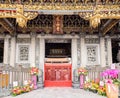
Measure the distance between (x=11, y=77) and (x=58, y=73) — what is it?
252 cm

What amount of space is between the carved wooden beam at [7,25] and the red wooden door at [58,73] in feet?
8.40

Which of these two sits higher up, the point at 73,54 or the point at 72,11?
the point at 72,11

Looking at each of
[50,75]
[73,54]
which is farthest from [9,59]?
[73,54]

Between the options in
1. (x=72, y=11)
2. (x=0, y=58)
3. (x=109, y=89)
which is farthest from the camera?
(x=0, y=58)

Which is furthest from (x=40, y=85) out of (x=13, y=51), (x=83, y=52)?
(x=83, y=52)

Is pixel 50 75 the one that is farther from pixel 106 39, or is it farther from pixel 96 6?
pixel 96 6

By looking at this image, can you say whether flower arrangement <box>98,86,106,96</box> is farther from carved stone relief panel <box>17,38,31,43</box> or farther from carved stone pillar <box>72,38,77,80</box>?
carved stone relief panel <box>17,38,31,43</box>

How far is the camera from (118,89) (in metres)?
7.96

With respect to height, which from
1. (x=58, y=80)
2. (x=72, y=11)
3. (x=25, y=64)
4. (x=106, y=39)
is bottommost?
(x=58, y=80)

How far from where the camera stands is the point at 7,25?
10500mm

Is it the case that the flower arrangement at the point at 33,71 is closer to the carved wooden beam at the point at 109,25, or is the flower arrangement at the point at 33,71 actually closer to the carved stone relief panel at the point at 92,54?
the carved stone relief panel at the point at 92,54

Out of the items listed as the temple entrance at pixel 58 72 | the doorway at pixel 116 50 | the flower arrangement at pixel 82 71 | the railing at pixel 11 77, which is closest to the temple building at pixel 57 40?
the temple entrance at pixel 58 72

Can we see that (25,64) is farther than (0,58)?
No

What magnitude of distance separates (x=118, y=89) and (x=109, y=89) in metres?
0.41
